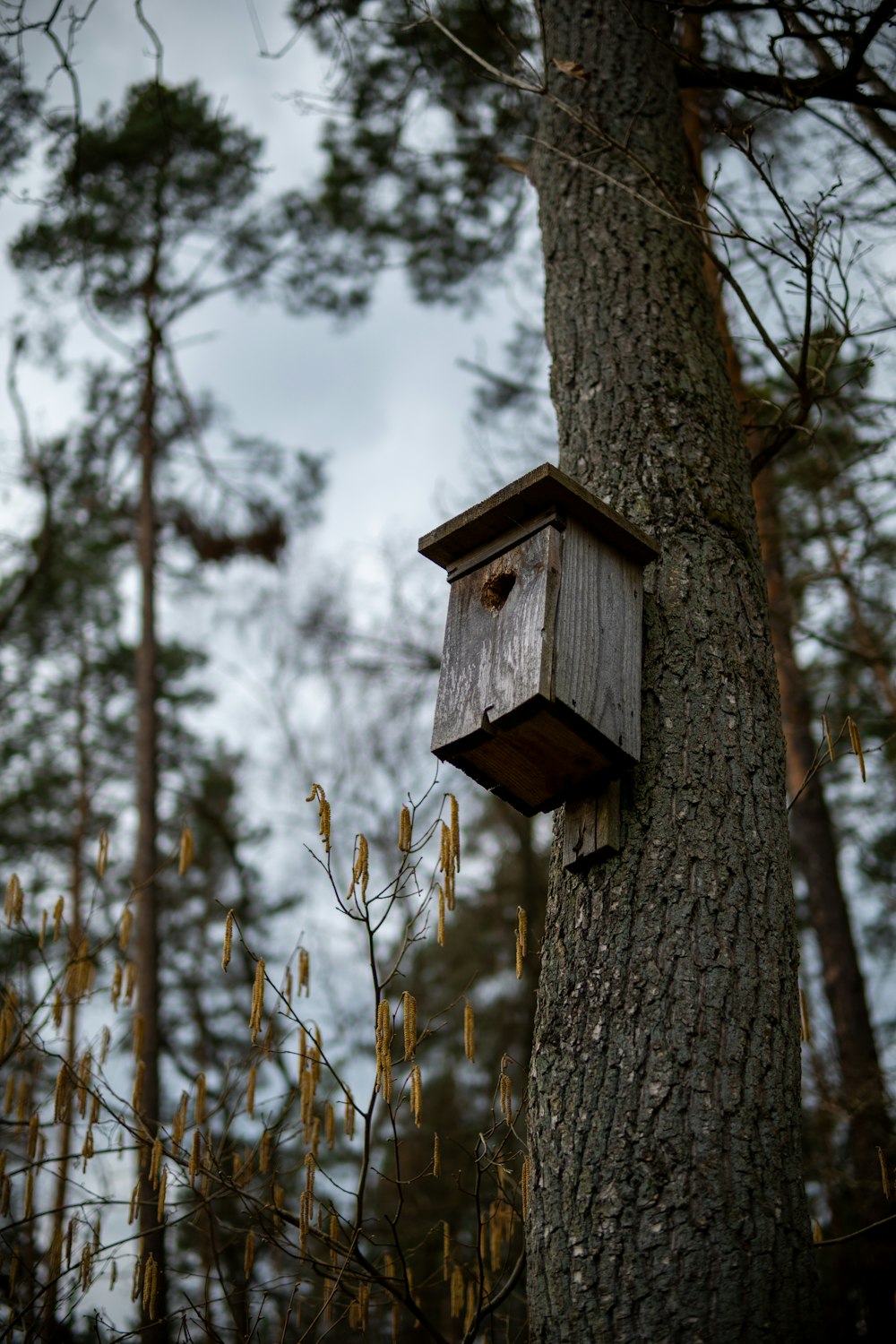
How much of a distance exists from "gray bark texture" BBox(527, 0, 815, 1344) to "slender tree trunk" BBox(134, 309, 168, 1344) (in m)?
4.12

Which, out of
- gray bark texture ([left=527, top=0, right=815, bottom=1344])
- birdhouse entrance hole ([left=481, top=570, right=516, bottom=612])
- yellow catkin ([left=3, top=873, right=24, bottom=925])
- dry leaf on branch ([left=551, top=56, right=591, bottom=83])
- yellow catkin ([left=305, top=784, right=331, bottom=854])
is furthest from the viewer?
yellow catkin ([left=3, top=873, right=24, bottom=925])

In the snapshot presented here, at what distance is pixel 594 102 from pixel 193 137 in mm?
6923

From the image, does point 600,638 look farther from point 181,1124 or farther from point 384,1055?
point 181,1124

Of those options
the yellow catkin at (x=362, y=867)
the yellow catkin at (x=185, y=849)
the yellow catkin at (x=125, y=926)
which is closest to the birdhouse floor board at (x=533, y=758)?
the yellow catkin at (x=362, y=867)

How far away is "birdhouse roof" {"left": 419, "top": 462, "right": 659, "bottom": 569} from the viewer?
2.54 m

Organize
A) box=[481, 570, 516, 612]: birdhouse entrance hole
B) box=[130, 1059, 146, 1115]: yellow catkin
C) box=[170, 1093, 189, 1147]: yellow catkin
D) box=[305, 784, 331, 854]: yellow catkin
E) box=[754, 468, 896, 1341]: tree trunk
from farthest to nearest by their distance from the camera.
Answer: box=[754, 468, 896, 1341]: tree trunk < box=[130, 1059, 146, 1115]: yellow catkin < box=[170, 1093, 189, 1147]: yellow catkin < box=[481, 570, 516, 612]: birdhouse entrance hole < box=[305, 784, 331, 854]: yellow catkin

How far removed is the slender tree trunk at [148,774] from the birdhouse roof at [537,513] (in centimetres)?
407

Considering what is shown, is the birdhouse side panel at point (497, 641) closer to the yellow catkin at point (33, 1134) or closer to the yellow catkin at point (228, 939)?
the yellow catkin at point (228, 939)

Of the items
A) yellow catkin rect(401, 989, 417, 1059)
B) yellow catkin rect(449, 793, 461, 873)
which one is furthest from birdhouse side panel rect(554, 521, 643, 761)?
yellow catkin rect(401, 989, 417, 1059)

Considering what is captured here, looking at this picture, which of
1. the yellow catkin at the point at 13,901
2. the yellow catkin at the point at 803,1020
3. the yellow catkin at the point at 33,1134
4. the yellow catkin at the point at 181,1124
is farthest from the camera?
the yellow catkin at the point at 13,901

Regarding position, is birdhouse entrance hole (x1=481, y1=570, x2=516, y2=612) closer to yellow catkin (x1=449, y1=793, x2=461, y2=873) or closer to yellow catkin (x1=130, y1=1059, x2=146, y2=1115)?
yellow catkin (x1=449, y1=793, x2=461, y2=873)

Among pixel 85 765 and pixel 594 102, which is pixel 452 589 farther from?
pixel 85 765

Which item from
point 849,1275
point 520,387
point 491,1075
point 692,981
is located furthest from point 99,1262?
point 491,1075

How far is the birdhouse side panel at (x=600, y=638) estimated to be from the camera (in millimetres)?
2375
